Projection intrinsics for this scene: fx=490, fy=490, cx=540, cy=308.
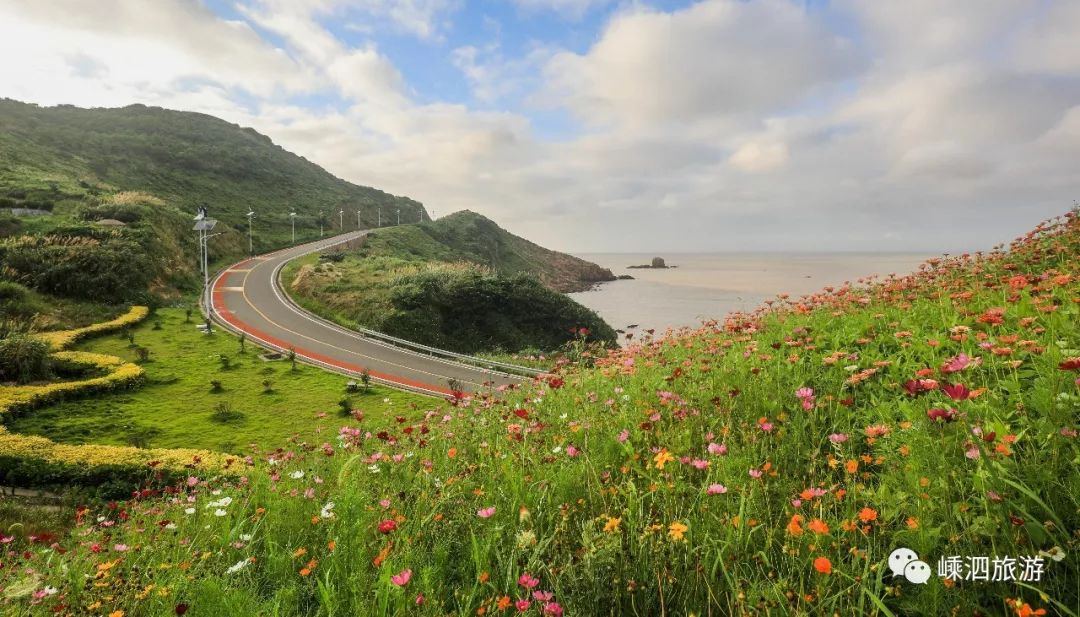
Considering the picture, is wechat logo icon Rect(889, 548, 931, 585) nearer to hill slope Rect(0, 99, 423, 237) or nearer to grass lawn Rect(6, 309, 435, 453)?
grass lawn Rect(6, 309, 435, 453)

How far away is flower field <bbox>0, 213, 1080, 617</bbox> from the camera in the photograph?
2373 millimetres

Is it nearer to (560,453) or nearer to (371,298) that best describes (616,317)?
(371,298)

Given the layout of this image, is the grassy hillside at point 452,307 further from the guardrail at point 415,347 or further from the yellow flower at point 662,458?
the yellow flower at point 662,458

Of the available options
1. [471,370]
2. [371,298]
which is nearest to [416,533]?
[471,370]

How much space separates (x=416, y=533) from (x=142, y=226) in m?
52.0

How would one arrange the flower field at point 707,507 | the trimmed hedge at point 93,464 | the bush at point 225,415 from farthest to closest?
the bush at point 225,415
the trimmed hedge at point 93,464
the flower field at point 707,507

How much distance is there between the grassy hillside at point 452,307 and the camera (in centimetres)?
3484

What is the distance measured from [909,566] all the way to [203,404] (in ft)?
65.7

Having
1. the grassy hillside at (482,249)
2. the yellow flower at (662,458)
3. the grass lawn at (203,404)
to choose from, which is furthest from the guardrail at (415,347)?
the grassy hillside at (482,249)

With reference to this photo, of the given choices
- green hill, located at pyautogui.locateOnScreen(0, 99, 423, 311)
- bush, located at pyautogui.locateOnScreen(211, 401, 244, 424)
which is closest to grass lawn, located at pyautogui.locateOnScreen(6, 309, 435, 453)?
bush, located at pyautogui.locateOnScreen(211, 401, 244, 424)

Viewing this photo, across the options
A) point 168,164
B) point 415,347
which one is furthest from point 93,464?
point 168,164

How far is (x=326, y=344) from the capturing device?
94.0ft

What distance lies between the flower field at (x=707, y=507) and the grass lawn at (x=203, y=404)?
249 inches

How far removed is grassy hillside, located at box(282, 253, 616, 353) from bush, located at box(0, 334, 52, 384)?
1693 cm
